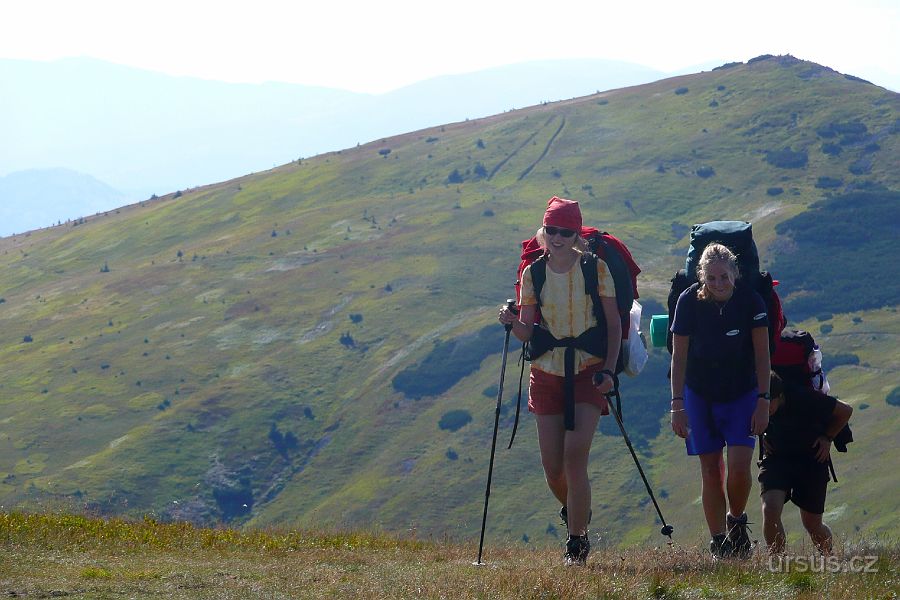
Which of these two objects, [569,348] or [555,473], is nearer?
[569,348]

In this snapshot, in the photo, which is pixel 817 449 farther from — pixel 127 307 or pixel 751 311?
pixel 127 307

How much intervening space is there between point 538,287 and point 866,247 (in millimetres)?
180519

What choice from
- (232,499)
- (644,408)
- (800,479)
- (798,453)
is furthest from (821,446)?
(644,408)

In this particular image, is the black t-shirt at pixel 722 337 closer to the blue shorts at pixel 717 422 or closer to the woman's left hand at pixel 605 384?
the blue shorts at pixel 717 422

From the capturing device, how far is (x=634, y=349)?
10078 millimetres

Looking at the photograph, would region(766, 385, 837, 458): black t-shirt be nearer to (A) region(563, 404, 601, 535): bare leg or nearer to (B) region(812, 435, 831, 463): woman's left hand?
(B) region(812, 435, 831, 463): woman's left hand

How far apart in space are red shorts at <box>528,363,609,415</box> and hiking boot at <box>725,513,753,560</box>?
145 centimetres

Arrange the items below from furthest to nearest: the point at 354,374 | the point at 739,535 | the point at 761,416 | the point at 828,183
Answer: the point at 828,183, the point at 354,374, the point at 739,535, the point at 761,416

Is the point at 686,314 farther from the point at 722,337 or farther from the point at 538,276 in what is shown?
the point at 538,276

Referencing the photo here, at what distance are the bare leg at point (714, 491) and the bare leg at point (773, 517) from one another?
1.31 ft

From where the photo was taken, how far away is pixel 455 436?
5630 inches

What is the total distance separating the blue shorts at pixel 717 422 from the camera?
9.37 metres

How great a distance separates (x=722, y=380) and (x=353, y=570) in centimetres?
362

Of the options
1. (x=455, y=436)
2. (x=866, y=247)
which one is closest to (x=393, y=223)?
(x=455, y=436)
